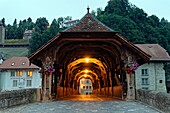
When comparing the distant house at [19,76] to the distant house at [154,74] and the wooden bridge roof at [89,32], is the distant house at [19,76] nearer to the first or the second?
the distant house at [154,74]

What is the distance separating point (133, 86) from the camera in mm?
15891

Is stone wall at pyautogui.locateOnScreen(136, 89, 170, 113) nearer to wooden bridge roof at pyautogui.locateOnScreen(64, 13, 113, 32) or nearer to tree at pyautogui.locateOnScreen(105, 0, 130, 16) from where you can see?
wooden bridge roof at pyautogui.locateOnScreen(64, 13, 113, 32)

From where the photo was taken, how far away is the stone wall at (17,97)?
10984 millimetres

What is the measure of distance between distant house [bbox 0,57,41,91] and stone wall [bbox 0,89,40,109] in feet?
132

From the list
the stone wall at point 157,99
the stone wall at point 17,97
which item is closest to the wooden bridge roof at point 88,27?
the stone wall at point 17,97

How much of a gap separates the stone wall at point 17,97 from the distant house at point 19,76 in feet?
132

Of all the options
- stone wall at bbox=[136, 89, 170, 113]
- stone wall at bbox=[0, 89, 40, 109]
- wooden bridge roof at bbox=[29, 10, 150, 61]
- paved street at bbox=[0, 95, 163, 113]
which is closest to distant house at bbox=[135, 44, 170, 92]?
wooden bridge roof at bbox=[29, 10, 150, 61]

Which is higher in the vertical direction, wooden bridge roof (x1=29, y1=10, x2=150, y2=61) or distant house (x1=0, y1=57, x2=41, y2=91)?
wooden bridge roof (x1=29, y1=10, x2=150, y2=61)

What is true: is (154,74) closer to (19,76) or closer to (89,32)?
(19,76)

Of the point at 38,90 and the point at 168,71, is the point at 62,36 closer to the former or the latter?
the point at 38,90

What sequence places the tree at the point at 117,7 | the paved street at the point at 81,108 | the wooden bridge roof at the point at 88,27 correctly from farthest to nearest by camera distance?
the tree at the point at 117,7, the wooden bridge roof at the point at 88,27, the paved street at the point at 81,108

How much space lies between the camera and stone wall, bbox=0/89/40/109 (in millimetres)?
10984

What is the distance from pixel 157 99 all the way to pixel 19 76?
49.0m

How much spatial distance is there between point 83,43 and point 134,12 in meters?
71.0
